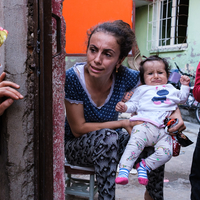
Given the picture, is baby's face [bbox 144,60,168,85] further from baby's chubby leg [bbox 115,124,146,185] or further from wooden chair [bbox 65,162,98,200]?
wooden chair [bbox 65,162,98,200]

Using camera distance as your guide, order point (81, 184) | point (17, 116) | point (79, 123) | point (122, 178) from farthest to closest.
Result: point (81, 184)
point (79, 123)
point (122, 178)
point (17, 116)

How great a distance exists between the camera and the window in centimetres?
725

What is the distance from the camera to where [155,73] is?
7.27 ft

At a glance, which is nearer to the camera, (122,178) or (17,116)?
(17,116)

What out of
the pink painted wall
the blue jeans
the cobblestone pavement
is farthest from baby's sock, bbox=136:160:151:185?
the cobblestone pavement

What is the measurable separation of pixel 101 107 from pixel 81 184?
928mm

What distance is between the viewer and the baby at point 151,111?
1879 mm

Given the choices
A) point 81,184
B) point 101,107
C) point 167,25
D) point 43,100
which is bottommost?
point 81,184

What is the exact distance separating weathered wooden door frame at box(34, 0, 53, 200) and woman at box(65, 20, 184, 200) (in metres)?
0.57

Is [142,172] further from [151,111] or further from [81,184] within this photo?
[81,184]

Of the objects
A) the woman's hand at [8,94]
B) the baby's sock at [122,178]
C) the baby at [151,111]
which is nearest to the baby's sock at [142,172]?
the baby at [151,111]

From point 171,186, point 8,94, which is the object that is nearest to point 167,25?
point 171,186

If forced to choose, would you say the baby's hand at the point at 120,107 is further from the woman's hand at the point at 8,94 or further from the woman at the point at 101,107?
the woman's hand at the point at 8,94

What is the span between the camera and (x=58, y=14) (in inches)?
57.2
